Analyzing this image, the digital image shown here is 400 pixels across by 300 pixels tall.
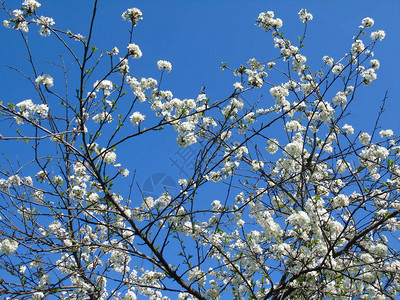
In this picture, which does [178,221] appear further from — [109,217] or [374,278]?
[374,278]

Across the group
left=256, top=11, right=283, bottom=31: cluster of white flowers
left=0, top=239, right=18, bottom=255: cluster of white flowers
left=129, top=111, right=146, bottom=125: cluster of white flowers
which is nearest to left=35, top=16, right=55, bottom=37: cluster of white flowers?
left=129, top=111, right=146, bottom=125: cluster of white flowers

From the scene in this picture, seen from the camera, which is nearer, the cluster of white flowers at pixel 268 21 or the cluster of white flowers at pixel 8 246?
the cluster of white flowers at pixel 8 246

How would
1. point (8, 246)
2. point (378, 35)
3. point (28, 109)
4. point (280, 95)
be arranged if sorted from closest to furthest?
point (28, 109) → point (8, 246) → point (280, 95) → point (378, 35)

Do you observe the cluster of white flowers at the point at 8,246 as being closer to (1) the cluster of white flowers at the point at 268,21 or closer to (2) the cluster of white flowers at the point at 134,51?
(2) the cluster of white flowers at the point at 134,51

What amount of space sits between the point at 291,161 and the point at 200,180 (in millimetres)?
2045

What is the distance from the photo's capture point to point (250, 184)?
6312mm

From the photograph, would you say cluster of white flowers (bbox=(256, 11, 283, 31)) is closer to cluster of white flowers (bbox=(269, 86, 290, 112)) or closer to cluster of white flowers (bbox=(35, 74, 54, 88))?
cluster of white flowers (bbox=(269, 86, 290, 112))

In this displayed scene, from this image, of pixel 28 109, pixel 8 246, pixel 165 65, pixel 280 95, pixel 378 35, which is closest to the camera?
pixel 28 109

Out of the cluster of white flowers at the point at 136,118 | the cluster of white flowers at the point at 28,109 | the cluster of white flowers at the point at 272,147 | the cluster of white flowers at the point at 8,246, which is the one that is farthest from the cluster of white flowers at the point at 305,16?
the cluster of white flowers at the point at 8,246

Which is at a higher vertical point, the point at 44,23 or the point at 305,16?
the point at 305,16

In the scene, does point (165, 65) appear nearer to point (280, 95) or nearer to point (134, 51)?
point (134, 51)

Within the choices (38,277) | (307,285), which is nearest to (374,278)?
(307,285)

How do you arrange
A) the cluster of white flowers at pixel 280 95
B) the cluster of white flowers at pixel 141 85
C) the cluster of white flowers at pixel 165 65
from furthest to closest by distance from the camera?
1. the cluster of white flowers at pixel 280 95
2. the cluster of white flowers at pixel 165 65
3. the cluster of white flowers at pixel 141 85

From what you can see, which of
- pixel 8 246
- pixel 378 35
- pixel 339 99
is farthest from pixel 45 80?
pixel 378 35
